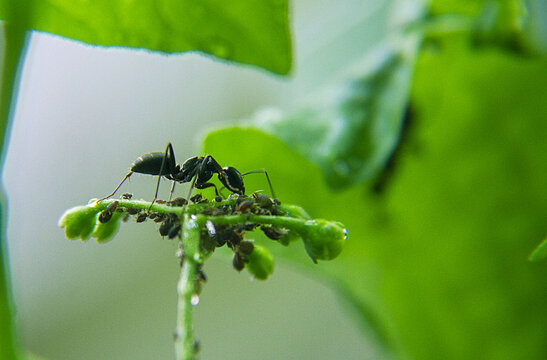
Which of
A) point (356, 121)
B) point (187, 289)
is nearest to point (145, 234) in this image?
point (356, 121)

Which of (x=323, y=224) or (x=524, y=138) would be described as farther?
(x=524, y=138)

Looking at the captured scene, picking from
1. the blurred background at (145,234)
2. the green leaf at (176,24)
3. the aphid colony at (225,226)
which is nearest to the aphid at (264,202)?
the aphid colony at (225,226)

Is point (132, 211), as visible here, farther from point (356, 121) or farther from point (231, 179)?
point (356, 121)

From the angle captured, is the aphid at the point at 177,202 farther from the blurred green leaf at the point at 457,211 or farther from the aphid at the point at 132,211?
the blurred green leaf at the point at 457,211

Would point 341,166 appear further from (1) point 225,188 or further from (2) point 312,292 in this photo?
(2) point 312,292

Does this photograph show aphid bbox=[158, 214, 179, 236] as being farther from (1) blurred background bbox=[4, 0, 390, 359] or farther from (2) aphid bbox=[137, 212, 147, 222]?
(1) blurred background bbox=[4, 0, 390, 359]

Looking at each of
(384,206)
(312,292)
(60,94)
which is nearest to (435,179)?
(384,206)
